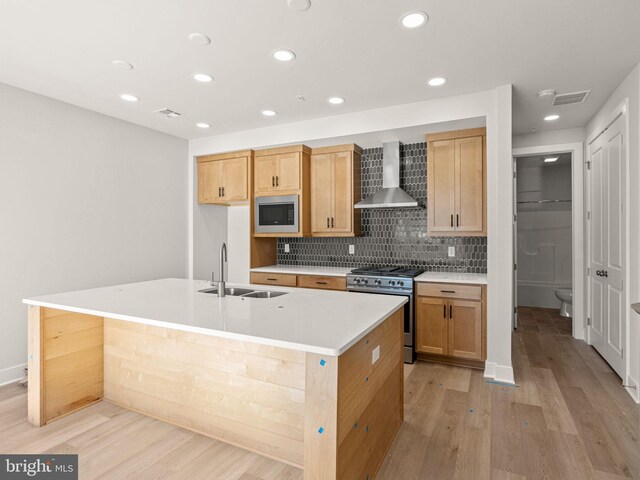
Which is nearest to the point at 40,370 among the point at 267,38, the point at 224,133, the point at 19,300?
the point at 19,300

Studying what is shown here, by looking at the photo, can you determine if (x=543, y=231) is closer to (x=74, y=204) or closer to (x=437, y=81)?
(x=437, y=81)

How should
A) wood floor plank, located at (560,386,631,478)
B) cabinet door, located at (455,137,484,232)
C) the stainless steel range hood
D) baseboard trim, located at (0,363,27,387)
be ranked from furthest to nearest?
the stainless steel range hood
cabinet door, located at (455,137,484,232)
baseboard trim, located at (0,363,27,387)
wood floor plank, located at (560,386,631,478)

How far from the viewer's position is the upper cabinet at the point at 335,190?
4.34 m

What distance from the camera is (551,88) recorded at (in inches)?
125

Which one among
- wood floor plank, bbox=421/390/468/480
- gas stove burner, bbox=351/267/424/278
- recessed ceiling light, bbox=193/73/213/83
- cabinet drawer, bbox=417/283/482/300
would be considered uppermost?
recessed ceiling light, bbox=193/73/213/83

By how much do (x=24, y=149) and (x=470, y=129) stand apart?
13.8 ft

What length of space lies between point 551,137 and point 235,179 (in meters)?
4.04

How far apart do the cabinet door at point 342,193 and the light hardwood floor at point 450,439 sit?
199cm

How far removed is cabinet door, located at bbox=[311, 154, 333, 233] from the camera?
4453 millimetres

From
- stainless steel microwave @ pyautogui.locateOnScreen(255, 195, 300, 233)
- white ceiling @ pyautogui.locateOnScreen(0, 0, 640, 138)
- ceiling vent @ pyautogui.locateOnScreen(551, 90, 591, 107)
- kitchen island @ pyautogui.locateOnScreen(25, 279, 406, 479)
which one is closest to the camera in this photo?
kitchen island @ pyautogui.locateOnScreen(25, 279, 406, 479)

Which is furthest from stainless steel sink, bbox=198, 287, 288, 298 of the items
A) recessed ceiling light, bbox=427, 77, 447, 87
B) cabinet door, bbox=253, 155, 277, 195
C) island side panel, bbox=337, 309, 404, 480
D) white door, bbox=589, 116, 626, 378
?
white door, bbox=589, 116, 626, 378

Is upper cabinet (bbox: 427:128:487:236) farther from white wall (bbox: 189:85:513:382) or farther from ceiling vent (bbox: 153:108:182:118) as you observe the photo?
ceiling vent (bbox: 153:108:182:118)

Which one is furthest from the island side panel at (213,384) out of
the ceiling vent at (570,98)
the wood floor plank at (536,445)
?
the ceiling vent at (570,98)

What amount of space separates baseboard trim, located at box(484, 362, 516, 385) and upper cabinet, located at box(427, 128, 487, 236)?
1260 mm
